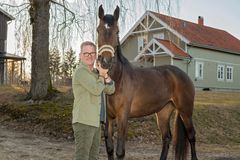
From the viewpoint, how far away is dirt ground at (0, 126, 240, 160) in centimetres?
705

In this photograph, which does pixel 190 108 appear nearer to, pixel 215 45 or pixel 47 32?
pixel 47 32

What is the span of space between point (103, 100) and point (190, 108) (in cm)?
282

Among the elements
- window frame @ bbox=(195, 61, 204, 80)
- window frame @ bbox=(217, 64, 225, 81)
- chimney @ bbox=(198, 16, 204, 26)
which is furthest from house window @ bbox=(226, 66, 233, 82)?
chimney @ bbox=(198, 16, 204, 26)

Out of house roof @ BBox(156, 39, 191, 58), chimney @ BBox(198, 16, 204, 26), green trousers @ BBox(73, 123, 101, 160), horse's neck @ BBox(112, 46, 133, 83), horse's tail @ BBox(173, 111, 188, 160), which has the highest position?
chimney @ BBox(198, 16, 204, 26)

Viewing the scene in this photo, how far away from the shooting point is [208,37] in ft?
115

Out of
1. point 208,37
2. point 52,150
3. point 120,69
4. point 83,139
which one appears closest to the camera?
point 83,139

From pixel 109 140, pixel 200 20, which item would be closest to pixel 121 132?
pixel 109 140

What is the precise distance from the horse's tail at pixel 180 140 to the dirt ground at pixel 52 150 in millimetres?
707

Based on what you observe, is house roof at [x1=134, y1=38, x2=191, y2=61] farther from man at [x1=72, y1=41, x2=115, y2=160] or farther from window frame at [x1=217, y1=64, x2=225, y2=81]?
man at [x1=72, y1=41, x2=115, y2=160]

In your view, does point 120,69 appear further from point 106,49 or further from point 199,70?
point 199,70

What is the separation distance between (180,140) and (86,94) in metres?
3.22

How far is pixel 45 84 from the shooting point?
1364 centimetres

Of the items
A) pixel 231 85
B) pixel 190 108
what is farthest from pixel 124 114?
pixel 231 85

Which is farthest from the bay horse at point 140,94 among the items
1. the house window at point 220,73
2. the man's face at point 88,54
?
the house window at point 220,73
